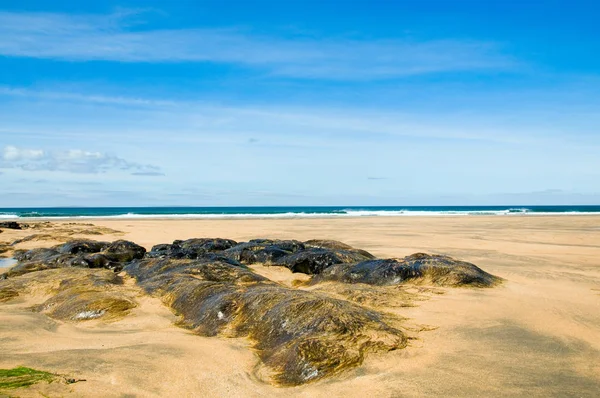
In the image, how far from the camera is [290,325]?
5.94 meters

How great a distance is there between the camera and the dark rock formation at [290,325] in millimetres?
5000

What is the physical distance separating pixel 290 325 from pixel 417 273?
4845 millimetres

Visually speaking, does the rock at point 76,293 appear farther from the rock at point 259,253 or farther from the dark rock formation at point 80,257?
the rock at point 259,253

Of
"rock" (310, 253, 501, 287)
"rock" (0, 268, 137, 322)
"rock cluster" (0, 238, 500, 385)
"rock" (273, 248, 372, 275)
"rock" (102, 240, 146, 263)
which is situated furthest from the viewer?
"rock" (102, 240, 146, 263)

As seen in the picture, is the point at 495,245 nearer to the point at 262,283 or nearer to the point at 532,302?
the point at 532,302

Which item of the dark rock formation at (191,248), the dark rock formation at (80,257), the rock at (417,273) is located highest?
the rock at (417,273)

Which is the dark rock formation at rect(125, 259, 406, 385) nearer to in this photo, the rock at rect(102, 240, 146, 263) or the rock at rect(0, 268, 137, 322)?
the rock at rect(0, 268, 137, 322)

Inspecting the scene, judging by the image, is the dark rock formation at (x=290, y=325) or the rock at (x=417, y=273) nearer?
the dark rock formation at (x=290, y=325)

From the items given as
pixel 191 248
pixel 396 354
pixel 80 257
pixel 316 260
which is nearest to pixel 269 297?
pixel 396 354

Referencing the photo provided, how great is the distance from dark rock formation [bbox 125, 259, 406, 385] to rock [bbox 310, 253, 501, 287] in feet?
A: 10.4

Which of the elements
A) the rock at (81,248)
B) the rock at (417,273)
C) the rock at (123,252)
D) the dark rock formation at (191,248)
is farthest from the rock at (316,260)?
the rock at (81,248)

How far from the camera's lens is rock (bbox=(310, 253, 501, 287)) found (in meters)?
9.74

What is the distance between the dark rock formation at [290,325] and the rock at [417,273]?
10.4 feet

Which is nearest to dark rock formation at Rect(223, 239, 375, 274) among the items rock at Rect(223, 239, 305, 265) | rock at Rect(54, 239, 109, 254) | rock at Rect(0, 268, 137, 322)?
rock at Rect(223, 239, 305, 265)
